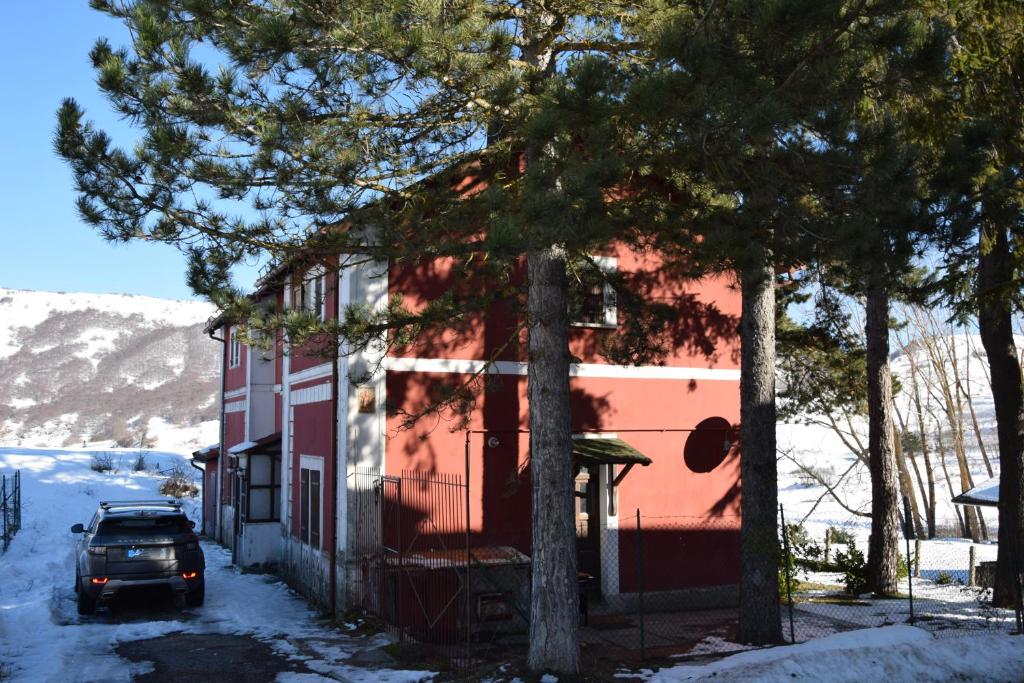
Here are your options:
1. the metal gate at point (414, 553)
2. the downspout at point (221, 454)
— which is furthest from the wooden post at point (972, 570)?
the downspout at point (221, 454)

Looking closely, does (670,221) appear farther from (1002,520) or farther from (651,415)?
(1002,520)

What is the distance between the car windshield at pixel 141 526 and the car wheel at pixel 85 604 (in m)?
1.01

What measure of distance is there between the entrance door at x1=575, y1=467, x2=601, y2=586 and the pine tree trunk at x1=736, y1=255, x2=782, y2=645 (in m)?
3.13

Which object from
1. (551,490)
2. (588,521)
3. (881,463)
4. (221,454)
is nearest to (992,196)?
(551,490)

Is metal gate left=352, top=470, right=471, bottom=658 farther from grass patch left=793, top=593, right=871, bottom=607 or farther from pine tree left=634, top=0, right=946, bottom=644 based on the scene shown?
grass patch left=793, top=593, right=871, bottom=607

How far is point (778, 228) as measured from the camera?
848cm

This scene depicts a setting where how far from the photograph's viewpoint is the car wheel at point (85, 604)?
44.1ft

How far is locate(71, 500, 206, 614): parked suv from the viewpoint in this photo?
13.1 meters

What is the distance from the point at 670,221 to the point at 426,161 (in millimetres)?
2757

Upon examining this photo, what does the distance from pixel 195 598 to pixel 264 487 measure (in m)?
→ 4.50

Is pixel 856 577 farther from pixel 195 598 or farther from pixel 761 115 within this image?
pixel 761 115

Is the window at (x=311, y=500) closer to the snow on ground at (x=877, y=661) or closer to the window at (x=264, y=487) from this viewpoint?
the window at (x=264, y=487)

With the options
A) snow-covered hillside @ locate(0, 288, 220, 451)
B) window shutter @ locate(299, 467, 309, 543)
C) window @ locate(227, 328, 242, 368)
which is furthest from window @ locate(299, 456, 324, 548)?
snow-covered hillside @ locate(0, 288, 220, 451)

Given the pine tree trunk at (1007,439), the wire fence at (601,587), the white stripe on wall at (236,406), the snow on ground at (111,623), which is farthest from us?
the white stripe on wall at (236,406)
